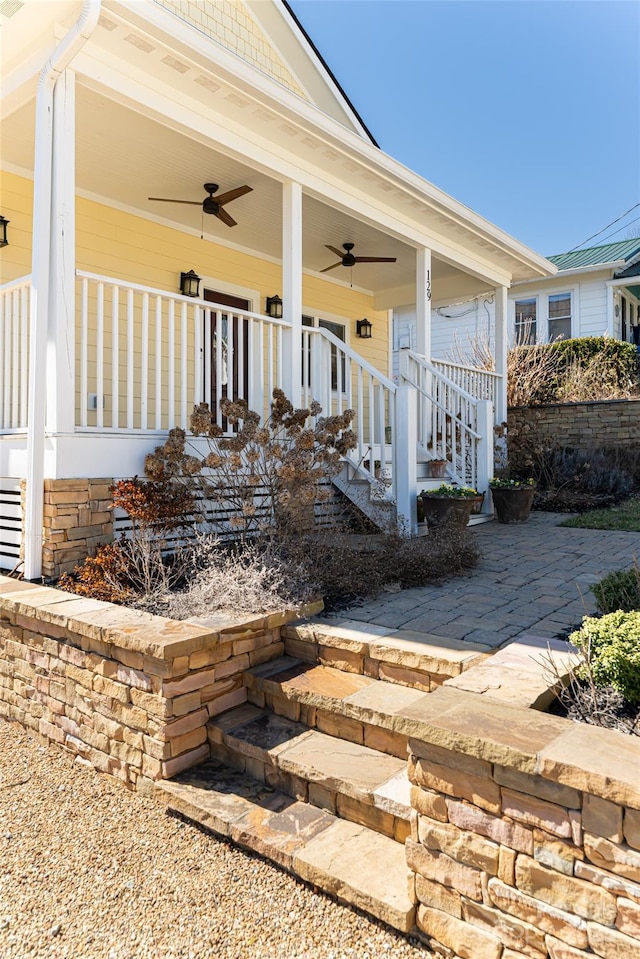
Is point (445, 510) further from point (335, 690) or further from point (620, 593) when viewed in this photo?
point (335, 690)

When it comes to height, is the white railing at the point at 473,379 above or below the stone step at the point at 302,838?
above

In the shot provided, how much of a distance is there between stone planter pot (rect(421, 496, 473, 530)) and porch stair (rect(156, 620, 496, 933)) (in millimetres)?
2604

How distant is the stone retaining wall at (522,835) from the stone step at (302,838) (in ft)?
0.43

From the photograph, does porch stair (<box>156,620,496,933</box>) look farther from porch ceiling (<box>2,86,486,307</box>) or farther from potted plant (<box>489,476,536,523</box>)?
potted plant (<box>489,476,536,523</box>)

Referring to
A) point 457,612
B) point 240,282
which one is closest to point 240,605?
point 457,612

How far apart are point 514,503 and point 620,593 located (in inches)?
159

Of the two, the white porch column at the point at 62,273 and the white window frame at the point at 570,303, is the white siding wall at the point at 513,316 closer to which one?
the white window frame at the point at 570,303

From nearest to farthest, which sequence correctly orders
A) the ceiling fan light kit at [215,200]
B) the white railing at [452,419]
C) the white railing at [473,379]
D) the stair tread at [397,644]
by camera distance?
the stair tread at [397,644]
the ceiling fan light kit at [215,200]
the white railing at [452,419]
the white railing at [473,379]

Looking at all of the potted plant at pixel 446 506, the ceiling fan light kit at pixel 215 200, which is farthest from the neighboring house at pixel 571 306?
the potted plant at pixel 446 506

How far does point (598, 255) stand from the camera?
615 inches

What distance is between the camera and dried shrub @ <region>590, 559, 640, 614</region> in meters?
2.83

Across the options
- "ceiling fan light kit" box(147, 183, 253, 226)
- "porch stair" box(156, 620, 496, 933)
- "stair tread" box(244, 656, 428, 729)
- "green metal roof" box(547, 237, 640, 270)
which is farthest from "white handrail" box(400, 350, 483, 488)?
"green metal roof" box(547, 237, 640, 270)

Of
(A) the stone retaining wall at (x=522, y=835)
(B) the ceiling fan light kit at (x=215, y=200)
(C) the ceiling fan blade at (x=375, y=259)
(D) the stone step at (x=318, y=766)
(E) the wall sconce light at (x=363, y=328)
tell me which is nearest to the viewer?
(A) the stone retaining wall at (x=522, y=835)

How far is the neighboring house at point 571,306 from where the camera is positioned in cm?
1446
